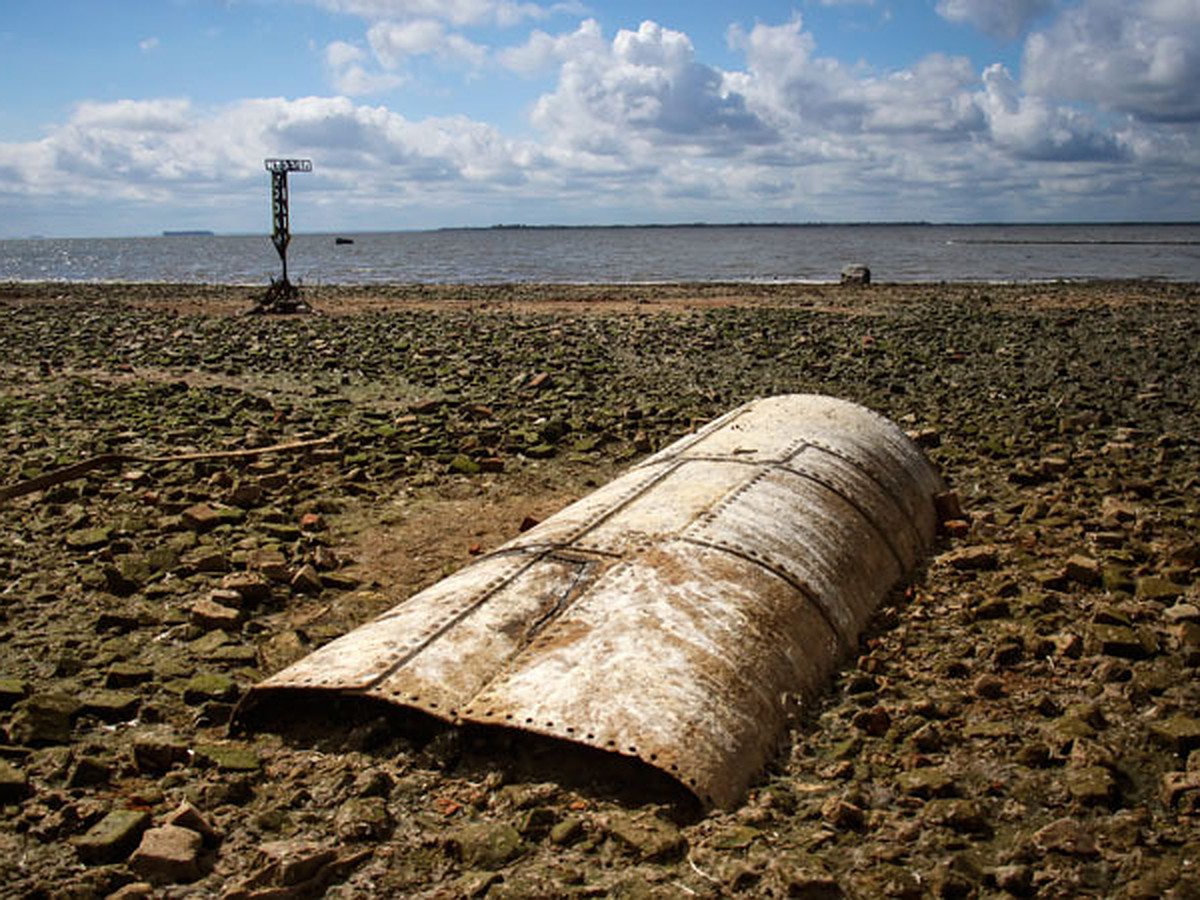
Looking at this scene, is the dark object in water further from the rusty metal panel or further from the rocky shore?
the rusty metal panel

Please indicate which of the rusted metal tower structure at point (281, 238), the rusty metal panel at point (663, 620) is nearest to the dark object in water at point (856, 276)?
the rusted metal tower structure at point (281, 238)

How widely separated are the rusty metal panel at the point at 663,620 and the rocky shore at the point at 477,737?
204 millimetres

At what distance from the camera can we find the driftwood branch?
326 inches

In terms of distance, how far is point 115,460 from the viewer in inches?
366

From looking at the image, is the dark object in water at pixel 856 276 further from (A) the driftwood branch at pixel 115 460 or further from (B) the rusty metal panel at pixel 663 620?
(B) the rusty metal panel at pixel 663 620

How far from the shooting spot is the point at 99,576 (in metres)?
6.65

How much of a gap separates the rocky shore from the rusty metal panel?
0.20 metres

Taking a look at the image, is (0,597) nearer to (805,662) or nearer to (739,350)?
(805,662)

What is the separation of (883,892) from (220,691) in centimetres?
322

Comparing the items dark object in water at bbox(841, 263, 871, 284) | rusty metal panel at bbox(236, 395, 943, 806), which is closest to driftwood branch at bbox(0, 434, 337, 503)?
rusty metal panel at bbox(236, 395, 943, 806)

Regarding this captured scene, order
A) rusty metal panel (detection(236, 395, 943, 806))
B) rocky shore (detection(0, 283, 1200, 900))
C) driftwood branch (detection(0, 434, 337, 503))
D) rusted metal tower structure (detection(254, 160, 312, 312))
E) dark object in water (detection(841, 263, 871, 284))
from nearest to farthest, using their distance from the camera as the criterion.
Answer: rocky shore (detection(0, 283, 1200, 900)), rusty metal panel (detection(236, 395, 943, 806)), driftwood branch (detection(0, 434, 337, 503)), rusted metal tower structure (detection(254, 160, 312, 312)), dark object in water (detection(841, 263, 871, 284))

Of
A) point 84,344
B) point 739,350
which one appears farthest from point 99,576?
point 84,344

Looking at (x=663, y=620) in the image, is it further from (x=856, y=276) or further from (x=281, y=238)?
(x=856, y=276)

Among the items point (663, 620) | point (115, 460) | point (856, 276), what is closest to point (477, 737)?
point (663, 620)
